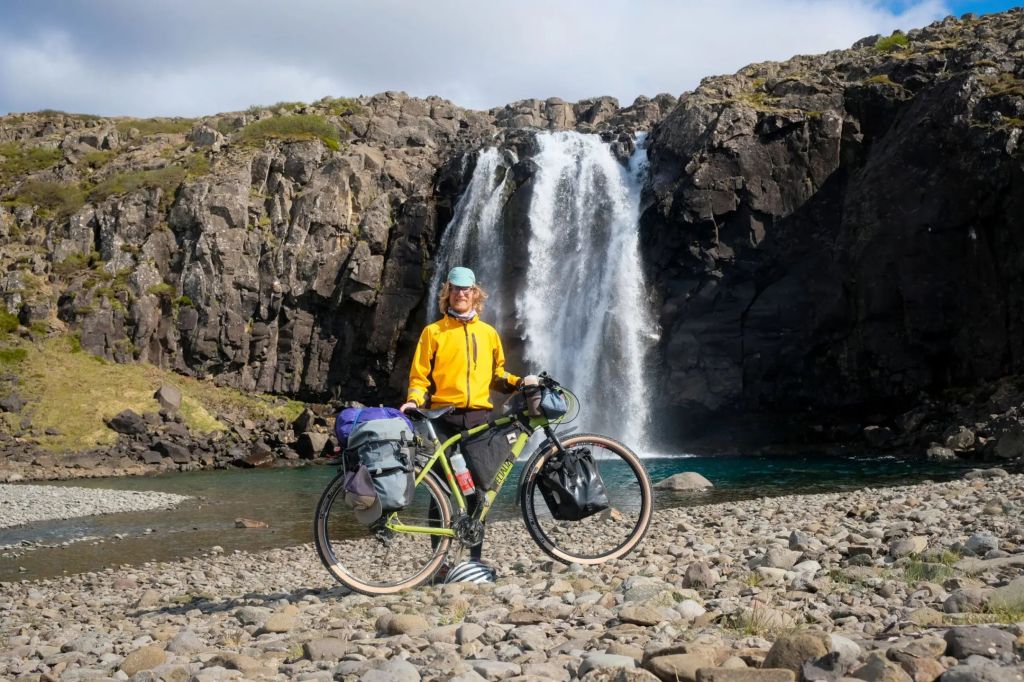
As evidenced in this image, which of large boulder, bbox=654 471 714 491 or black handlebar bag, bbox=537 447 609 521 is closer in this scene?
black handlebar bag, bbox=537 447 609 521

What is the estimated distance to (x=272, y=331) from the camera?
58.4 meters

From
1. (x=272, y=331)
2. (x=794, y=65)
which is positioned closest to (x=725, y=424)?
(x=794, y=65)

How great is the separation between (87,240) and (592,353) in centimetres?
4203

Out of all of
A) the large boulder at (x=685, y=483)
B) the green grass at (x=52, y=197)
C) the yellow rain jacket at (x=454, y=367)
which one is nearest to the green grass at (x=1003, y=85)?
the large boulder at (x=685, y=483)

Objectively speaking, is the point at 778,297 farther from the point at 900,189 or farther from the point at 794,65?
the point at 794,65

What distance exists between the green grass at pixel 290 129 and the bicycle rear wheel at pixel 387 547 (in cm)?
6476

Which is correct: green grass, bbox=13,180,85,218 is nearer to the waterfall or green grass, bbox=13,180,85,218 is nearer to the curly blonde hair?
the waterfall

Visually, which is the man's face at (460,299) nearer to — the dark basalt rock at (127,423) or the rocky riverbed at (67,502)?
the rocky riverbed at (67,502)

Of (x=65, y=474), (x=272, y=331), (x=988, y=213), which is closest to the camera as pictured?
(x=988, y=213)

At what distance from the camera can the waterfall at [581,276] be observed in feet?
144

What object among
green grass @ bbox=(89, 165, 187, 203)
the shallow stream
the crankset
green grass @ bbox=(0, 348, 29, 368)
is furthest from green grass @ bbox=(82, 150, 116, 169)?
the crankset

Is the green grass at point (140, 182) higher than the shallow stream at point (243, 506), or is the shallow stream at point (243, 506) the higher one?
the green grass at point (140, 182)

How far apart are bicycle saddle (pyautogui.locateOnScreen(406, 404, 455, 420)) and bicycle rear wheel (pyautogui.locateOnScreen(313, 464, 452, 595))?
0.54m

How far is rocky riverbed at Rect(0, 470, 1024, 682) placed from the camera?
11.9 ft
